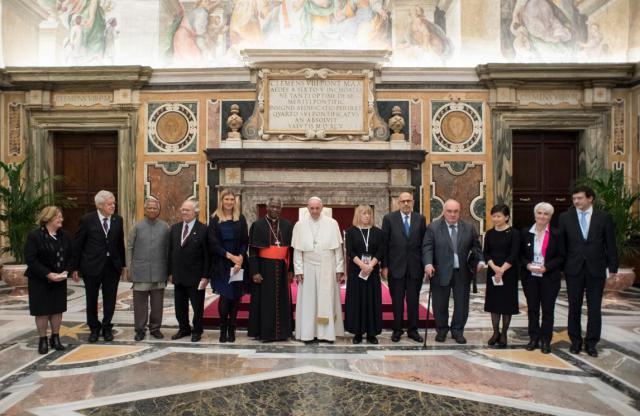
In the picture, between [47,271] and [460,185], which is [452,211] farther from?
[460,185]

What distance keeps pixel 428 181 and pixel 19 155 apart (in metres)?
7.68

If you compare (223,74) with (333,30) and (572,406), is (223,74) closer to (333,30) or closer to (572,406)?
(333,30)

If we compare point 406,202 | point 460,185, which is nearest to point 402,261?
point 406,202

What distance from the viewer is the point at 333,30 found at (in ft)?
29.2

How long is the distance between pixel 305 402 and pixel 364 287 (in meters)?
1.65

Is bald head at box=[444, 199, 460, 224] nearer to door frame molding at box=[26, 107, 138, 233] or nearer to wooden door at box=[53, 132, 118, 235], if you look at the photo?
door frame molding at box=[26, 107, 138, 233]

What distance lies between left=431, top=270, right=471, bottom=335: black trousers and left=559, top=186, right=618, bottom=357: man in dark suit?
0.93 metres

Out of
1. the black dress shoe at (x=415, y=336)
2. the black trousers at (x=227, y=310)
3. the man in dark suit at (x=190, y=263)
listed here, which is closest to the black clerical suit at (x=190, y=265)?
the man in dark suit at (x=190, y=263)

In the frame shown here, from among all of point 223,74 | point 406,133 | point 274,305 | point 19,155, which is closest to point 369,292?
point 274,305

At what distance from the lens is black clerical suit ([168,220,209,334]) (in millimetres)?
→ 4664

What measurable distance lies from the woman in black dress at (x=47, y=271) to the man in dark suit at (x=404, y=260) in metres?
3.01

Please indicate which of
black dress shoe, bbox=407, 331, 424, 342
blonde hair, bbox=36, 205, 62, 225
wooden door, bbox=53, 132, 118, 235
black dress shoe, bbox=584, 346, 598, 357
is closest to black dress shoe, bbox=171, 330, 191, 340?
blonde hair, bbox=36, 205, 62, 225

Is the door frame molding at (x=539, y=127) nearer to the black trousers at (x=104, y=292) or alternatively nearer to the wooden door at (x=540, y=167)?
the wooden door at (x=540, y=167)

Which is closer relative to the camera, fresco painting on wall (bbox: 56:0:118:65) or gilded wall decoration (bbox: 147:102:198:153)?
gilded wall decoration (bbox: 147:102:198:153)
